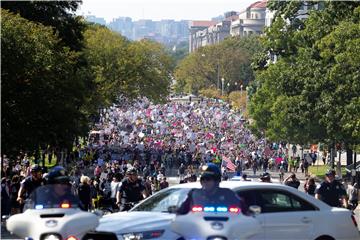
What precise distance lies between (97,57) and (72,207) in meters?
86.7

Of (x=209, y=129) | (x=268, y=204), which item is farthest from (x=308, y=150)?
(x=268, y=204)

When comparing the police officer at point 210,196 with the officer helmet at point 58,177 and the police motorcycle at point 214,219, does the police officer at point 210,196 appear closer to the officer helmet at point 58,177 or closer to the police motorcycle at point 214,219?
the police motorcycle at point 214,219

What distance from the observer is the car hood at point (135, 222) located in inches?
617

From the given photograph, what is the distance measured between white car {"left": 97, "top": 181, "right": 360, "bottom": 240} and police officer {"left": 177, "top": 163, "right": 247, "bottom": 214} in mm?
1272

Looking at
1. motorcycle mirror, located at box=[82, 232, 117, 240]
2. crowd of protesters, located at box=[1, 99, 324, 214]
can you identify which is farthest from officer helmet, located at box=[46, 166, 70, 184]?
crowd of protesters, located at box=[1, 99, 324, 214]

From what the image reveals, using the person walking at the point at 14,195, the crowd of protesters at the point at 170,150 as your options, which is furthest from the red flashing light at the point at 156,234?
the crowd of protesters at the point at 170,150

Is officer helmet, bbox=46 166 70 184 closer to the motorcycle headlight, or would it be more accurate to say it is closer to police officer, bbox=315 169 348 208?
the motorcycle headlight

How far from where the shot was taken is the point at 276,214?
16547 mm

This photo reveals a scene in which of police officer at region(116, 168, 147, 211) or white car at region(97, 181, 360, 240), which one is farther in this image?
police officer at region(116, 168, 147, 211)

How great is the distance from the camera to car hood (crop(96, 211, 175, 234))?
1567 cm

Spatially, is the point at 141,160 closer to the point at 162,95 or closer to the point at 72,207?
the point at 162,95

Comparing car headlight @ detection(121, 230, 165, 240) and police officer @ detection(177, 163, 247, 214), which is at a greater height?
police officer @ detection(177, 163, 247, 214)

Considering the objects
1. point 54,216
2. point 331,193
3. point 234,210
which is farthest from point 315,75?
point 54,216

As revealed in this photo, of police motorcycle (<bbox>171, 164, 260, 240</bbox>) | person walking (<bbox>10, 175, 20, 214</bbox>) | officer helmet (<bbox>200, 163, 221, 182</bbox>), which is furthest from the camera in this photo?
person walking (<bbox>10, 175, 20, 214</bbox>)
